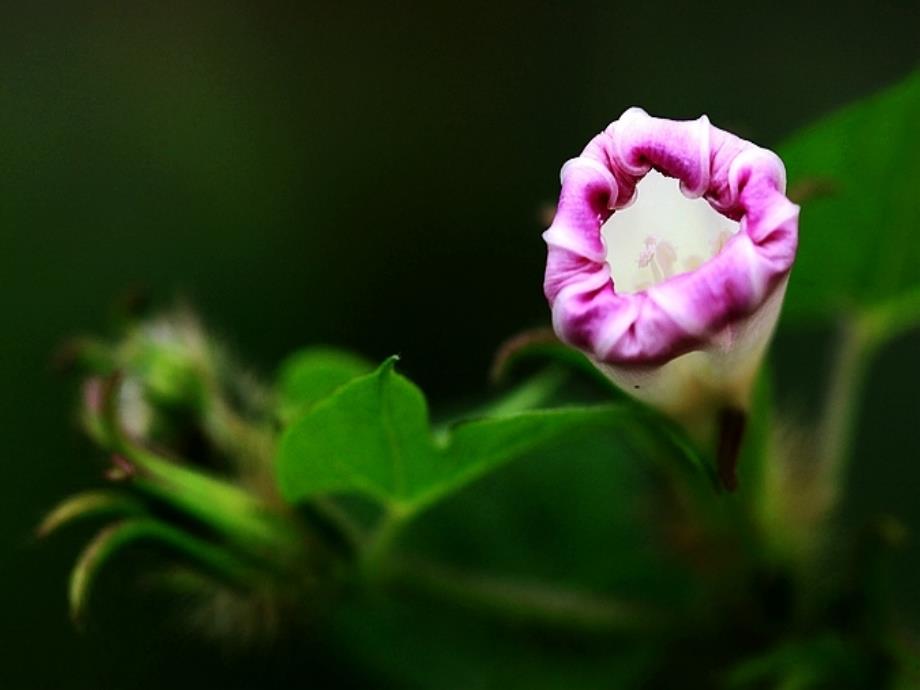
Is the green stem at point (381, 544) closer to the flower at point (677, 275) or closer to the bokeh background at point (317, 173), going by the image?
the flower at point (677, 275)

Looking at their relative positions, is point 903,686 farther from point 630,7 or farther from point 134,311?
point 630,7

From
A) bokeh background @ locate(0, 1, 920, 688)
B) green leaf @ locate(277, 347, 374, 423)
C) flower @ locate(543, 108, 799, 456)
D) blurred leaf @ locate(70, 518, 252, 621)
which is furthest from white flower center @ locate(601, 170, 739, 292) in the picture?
bokeh background @ locate(0, 1, 920, 688)

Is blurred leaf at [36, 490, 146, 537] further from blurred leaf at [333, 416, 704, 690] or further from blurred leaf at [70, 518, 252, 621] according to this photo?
blurred leaf at [333, 416, 704, 690]

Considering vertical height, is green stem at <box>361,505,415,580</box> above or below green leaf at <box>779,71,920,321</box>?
below

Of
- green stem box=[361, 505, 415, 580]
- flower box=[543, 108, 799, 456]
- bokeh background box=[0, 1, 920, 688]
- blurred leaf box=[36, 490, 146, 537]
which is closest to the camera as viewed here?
flower box=[543, 108, 799, 456]

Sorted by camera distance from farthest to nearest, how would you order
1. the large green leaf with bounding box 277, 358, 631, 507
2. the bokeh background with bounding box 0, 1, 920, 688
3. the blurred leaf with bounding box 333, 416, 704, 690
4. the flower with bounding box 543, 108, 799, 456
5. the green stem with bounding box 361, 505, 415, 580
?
the bokeh background with bounding box 0, 1, 920, 688 → the blurred leaf with bounding box 333, 416, 704, 690 → the green stem with bounding box 361, 505, 415, 580 → the large green leaf with bounding box 277, 358, 631, 507 → the flower with bounding box 543, 108, 799, 456

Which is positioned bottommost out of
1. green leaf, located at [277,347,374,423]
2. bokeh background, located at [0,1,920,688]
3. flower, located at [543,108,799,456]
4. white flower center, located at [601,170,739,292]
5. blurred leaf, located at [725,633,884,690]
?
blurred leaf, located at [725,633,884,690]

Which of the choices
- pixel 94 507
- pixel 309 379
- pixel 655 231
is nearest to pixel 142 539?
pixel 94 507
